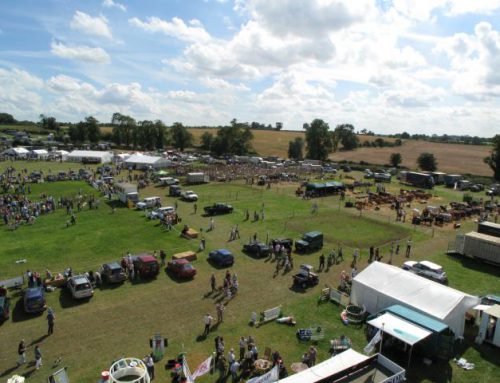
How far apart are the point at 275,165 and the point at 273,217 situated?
48.9m

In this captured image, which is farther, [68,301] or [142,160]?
[142,160]

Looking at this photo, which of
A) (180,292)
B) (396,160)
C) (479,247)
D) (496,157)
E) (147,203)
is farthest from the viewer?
(396,160)

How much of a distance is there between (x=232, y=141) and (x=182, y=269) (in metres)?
87.9

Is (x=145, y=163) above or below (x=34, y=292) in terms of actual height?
above

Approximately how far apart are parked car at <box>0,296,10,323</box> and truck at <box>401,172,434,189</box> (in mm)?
67677

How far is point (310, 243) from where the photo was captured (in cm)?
3145

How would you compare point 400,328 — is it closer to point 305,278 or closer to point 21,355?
point 305,278

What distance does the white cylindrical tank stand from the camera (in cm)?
1323

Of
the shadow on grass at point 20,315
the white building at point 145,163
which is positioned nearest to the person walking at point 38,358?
A: the shadow on grass at point 20,315

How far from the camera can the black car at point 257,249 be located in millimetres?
29672

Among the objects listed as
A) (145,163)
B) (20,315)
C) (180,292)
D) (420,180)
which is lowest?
(20,315)

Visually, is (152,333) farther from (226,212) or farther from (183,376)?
(226,212)

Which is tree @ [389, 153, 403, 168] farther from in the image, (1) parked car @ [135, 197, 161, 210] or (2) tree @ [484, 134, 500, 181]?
(1) parked car @ [135, 197, 161, 210]

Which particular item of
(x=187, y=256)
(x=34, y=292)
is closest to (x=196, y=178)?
(x=187, y=256)
